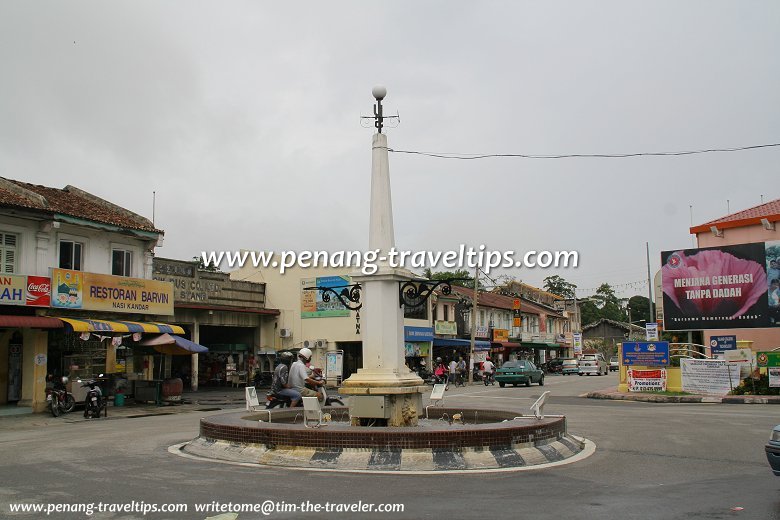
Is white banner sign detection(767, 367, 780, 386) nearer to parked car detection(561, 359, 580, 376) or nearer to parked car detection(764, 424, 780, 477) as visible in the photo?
parked car detection(764, 424, 780, 477)

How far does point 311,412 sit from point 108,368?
61.4 ft

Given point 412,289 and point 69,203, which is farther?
point 69,203

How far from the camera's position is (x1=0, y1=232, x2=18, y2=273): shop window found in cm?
2345

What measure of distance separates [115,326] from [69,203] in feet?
18.9

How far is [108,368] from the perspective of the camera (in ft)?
90.4

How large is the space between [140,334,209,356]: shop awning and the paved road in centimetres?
1133

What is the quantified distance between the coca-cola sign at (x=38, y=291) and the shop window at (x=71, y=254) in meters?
2.04

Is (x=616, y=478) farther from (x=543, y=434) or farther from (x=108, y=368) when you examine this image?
(x=108, y=368)

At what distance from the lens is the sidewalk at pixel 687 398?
26062mm

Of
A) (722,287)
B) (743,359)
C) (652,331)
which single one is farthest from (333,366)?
(743,359)

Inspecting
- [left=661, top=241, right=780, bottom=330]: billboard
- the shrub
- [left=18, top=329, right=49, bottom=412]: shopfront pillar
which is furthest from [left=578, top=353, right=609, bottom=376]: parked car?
[left=18, top=329, right=49, bottom=412]: shopfront pillar

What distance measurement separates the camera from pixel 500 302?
6394 centimetres

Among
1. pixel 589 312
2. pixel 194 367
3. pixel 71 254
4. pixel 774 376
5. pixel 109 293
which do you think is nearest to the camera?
pixel 71 254

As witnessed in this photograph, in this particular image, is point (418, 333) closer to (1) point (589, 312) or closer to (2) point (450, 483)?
(2) point (450, 483)
